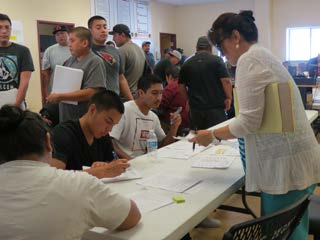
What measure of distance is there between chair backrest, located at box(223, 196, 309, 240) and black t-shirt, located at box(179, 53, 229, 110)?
101 inches

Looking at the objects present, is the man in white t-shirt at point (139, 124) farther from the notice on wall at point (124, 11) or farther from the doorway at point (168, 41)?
the doorway at point (168, 41)

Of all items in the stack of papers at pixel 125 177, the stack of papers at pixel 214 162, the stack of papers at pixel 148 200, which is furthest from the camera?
the stack of papers at pixel 214 162

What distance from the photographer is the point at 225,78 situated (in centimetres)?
377

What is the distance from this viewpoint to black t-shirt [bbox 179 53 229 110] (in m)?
3.76

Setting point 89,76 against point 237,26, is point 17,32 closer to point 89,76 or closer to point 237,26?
point 89,76

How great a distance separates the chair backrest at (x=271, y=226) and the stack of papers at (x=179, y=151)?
0.99 meters

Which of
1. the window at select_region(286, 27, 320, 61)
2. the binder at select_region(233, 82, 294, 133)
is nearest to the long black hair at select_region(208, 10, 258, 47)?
the binder at select_region(233, 82, 294, 133)

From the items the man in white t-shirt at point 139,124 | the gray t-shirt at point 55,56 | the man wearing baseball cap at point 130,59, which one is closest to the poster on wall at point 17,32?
the gray t-shirt at point 55,56

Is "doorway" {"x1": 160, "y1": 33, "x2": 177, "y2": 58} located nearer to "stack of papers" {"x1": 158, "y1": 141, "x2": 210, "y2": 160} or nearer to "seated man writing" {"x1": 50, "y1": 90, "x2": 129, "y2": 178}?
"stack of papers" {"x1": 158, "y1": 141, "x2": 210, "y2": 160}

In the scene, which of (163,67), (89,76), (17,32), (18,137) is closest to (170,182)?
(18,137)

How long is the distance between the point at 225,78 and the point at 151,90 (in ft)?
4.56

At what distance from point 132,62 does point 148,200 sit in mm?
2390

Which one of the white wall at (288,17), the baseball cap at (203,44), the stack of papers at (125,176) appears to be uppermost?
the white wall at (288,17)

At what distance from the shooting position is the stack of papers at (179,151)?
7.34ft
